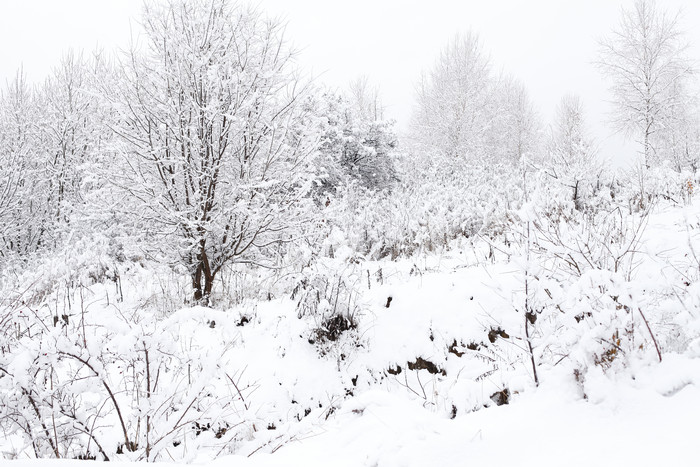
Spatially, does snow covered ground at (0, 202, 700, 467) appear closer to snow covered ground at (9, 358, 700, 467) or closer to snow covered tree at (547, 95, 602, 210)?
snow covered ground at (9, 358, 700, 467)

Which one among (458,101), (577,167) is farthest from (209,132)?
(458,101)

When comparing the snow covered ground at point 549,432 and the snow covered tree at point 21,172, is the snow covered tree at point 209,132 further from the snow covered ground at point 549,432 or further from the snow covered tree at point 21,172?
the snow covered tree at point 21,172

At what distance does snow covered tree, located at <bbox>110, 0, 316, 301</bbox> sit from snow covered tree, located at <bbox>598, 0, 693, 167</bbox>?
1650 cm

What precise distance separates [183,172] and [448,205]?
5564 mm

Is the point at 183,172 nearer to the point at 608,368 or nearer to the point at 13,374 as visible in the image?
the point at 13,374

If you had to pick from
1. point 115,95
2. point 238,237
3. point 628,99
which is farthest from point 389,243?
point 628,99

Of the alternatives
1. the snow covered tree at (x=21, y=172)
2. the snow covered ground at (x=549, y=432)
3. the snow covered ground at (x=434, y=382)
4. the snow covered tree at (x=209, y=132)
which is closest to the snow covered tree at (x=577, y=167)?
the snow covered ground at (x=434, y=382)

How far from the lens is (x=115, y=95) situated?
464cm

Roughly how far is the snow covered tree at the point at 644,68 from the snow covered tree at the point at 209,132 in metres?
16.5

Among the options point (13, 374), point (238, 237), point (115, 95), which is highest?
point (115, 95)

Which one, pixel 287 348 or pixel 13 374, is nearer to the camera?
pixel 13 374

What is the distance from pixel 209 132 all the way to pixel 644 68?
745 inches

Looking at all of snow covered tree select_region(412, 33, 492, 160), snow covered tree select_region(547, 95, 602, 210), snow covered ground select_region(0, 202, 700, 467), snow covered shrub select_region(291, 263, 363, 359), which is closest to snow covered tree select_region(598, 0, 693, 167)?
→ snow covered tree select_region(412, 33, 492, 160)

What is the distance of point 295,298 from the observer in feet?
15.1
